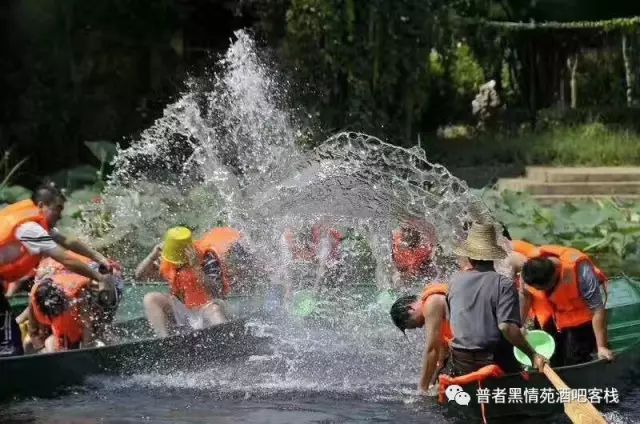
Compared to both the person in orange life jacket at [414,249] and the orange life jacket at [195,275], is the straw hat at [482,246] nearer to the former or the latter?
the orange life jacket at [195,275]

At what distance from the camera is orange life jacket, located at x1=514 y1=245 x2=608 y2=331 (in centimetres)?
849

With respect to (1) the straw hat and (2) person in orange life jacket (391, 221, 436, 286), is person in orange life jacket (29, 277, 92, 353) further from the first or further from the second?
(1) the straw hat

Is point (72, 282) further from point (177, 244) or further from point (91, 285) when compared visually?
point (177, 244)

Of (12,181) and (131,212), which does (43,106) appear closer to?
(12,181)

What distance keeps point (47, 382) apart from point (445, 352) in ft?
9.02

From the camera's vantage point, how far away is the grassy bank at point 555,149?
20.4m

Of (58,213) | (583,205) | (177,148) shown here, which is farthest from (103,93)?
(58,213)

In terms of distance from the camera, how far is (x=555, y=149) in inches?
819

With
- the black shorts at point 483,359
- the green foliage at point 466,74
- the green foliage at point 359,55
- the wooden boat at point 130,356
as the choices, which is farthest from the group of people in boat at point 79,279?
the green foliage at point 466,74

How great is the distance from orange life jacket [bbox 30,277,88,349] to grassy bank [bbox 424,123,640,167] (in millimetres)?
11881

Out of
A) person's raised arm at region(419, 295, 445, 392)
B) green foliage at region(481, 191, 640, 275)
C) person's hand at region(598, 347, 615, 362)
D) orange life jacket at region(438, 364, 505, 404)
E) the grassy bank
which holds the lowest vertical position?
orange life jacket at region(438, 364, 505, 404)

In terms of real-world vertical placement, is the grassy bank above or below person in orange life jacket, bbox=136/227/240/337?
above

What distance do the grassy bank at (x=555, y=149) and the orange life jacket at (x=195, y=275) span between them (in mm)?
10776

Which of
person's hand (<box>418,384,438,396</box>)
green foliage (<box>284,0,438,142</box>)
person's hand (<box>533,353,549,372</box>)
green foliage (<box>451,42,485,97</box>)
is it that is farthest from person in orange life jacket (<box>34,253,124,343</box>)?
green foliage (<box>451,42,485,97</box>)
